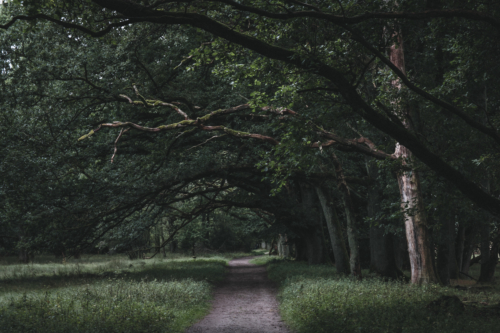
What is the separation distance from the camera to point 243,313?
10906 millimetres

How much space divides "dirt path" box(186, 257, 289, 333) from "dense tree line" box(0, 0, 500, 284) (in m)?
3.59

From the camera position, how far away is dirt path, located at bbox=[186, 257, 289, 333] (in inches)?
347

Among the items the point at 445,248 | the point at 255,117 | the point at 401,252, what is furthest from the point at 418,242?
the point at 401,252

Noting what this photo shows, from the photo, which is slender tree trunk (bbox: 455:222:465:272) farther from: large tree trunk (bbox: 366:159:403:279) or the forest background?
large tree trunk (bbox: 366:159:403:279)

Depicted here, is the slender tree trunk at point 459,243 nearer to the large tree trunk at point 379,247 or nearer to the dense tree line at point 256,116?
the dense tree line at point 256,116

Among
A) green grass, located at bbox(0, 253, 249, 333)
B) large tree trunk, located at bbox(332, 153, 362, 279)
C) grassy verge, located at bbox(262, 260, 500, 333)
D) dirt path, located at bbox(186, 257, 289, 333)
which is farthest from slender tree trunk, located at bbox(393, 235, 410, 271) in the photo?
green grass, located at bbox(0, 253, 249, 333)

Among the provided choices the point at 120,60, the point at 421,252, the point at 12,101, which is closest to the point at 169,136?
the point at 120,60

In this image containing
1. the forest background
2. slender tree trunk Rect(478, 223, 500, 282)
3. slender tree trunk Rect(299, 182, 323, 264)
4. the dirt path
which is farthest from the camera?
slender tree trunk Rect(299, 182, 323, 264)

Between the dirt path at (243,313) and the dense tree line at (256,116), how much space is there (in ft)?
11.8

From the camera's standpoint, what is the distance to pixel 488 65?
311 inches

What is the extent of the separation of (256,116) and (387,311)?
8331 millimetres

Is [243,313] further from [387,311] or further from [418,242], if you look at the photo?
[418,242]

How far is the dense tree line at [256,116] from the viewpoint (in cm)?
773

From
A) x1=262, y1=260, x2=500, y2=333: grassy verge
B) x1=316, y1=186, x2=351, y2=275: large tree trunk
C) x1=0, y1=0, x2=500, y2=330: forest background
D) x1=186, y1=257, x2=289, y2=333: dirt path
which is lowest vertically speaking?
x1=186, y1=257, x2=289, y2=333: dirt path
